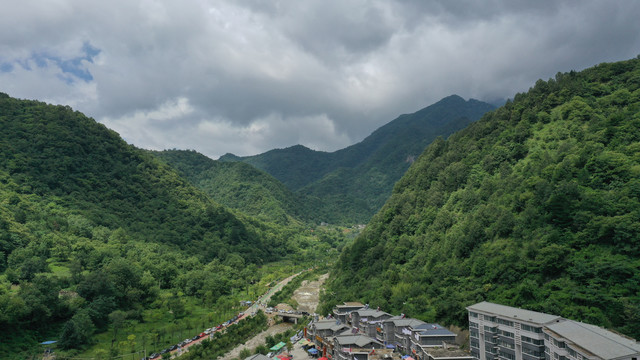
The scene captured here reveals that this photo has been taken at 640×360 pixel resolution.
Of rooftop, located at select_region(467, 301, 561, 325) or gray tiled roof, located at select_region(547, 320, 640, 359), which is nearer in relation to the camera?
gray tiled roof, located at select_region(547, 320, 640, 359)

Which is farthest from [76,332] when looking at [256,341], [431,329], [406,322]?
[431,329]

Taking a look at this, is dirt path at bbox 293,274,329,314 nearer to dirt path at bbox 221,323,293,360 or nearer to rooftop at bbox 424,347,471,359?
dirt path at bbox 221,323,293,360

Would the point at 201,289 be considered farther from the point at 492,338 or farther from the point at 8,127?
the point at 8,127

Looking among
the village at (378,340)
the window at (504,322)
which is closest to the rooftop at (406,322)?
the village at (378,340)

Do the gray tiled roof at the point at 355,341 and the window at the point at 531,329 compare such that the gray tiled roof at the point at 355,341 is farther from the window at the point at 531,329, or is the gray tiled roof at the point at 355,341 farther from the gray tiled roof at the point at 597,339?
the gray tiled roof at the point at 597,339

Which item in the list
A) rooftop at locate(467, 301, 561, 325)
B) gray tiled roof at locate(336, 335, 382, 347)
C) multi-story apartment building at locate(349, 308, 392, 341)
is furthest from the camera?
multi-story apartment building at locate(349, 308, 392, 341)

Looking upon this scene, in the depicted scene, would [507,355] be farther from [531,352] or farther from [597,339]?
[597,339]

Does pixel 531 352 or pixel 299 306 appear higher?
pixel 531 352

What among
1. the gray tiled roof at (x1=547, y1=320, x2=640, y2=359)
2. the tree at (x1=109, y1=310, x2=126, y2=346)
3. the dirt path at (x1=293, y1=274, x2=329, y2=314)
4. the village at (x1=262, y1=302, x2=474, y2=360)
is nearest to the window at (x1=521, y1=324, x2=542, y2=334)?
the gray tiled roof at (x1=547, y1=320, x2=640, y2=359)
